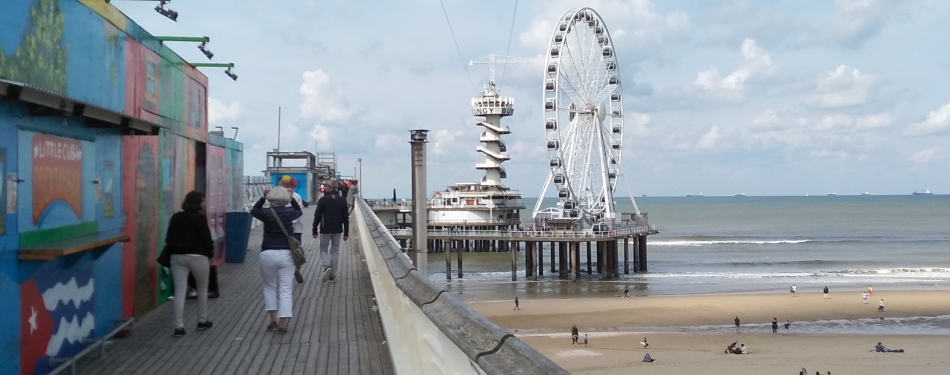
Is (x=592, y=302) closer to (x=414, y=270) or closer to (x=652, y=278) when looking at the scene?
(x=652, y=278)

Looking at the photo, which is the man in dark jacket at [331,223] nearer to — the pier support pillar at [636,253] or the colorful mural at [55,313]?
the colorful mural at [55,313]

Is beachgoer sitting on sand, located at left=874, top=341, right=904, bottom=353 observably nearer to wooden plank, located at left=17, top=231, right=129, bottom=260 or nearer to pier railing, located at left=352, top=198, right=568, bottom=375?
pier railing, located at left=352, top=198, right=568, bottom=375

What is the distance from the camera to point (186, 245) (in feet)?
23.2

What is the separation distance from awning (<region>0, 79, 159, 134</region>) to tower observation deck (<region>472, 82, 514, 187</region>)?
6312 centimetres

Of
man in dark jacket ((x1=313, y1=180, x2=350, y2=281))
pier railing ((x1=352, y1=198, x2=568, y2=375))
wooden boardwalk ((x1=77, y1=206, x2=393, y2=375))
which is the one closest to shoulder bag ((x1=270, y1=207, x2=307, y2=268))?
wooden boardwalk ((x1=77, y1=206, x2=393, y2=375))

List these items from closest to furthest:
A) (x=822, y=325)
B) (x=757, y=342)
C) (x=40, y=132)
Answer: (x=40, y=132) → (x=757, y=342) → (x=822, y=325)

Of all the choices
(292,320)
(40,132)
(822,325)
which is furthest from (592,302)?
(40,132)

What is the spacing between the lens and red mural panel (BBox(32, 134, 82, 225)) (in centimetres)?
543

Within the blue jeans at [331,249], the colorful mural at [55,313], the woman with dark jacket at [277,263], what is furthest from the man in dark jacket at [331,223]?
the colorful mural at [55,313]

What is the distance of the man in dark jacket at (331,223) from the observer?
10.8m

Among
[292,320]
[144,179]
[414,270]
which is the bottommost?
[292,320]

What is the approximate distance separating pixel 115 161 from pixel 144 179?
3.34ft

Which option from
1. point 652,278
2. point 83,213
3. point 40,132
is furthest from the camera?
point 652,278

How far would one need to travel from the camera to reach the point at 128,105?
7816mm
